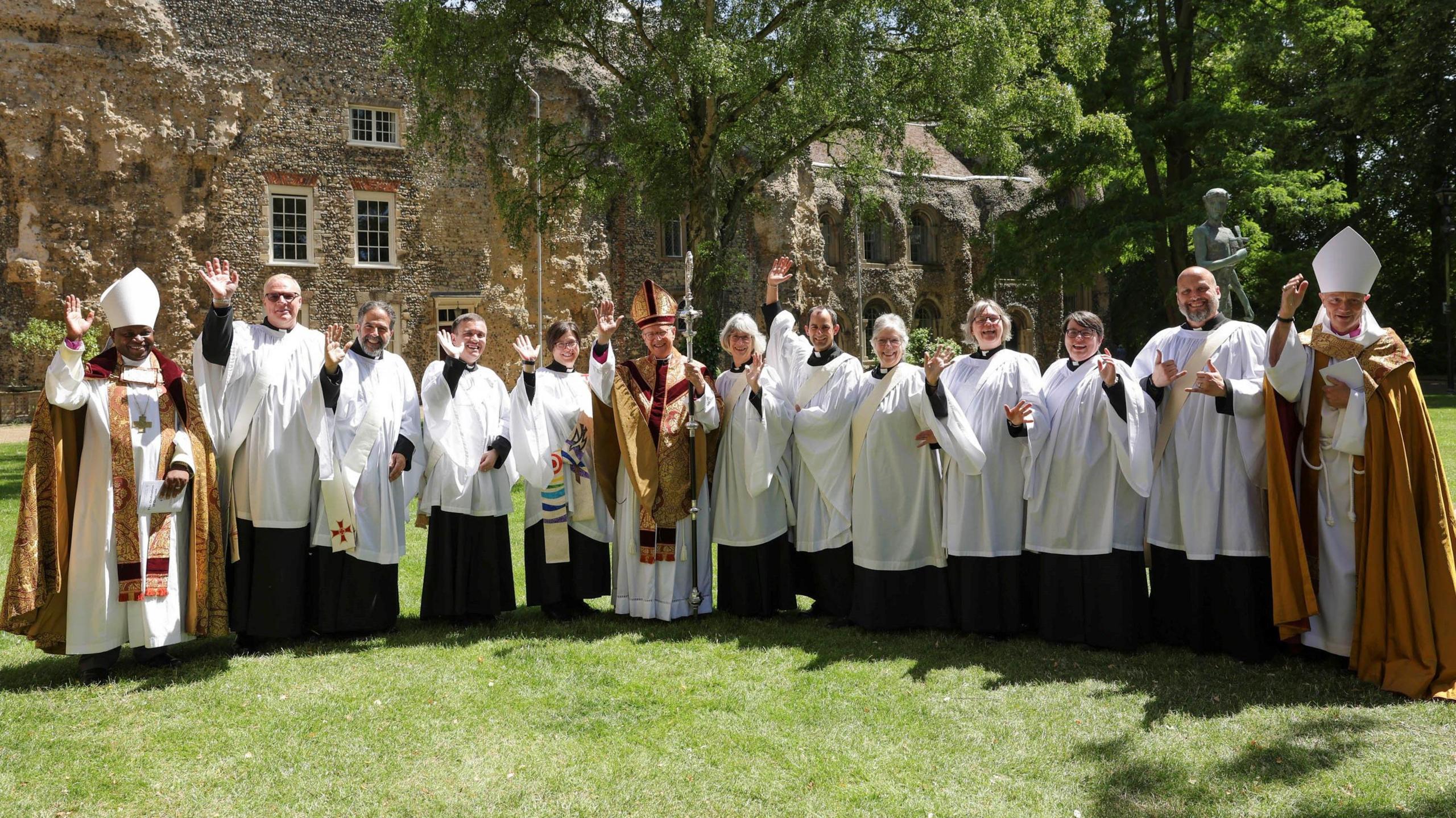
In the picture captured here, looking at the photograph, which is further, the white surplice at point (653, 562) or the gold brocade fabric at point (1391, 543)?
the white surplice at point (653, 562)

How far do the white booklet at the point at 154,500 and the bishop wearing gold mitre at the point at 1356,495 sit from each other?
565cm

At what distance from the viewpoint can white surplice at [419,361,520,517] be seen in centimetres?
612

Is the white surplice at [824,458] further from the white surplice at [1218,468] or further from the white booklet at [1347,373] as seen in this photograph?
the white booklet at [1347,373]

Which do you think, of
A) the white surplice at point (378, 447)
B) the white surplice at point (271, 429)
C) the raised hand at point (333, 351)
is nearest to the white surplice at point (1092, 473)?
the white surplice at point (378, 447)

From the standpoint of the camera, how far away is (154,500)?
16.4 ft

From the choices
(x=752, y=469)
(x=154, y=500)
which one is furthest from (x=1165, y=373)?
(x=154, y=500)

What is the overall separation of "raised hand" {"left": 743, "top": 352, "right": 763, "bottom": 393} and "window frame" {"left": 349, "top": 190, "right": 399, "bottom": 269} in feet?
67.2

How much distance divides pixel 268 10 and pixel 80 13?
390 cm

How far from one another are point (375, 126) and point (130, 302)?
21362 mm

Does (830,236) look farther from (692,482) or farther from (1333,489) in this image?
(1333,489)

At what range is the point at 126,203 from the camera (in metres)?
22.4

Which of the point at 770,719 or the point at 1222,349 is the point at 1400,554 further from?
the point at 770,719

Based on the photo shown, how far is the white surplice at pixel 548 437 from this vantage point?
634 centimetres

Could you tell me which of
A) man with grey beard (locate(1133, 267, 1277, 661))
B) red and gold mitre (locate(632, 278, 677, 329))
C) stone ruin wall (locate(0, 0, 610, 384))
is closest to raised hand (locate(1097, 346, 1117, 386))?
man with grey beard (locate(1133, 267, 1277, 661))
